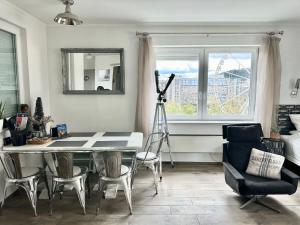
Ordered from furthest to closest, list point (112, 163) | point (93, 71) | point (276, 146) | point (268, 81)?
point (93, 71), point (268, 81), point (276, 146), point (112, 163)

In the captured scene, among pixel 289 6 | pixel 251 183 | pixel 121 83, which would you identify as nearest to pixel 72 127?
pixel 121 83

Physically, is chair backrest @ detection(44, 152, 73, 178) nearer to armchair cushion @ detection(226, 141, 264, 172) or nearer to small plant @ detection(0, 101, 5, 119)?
small plant @ detection(0, 101, 5, 119)

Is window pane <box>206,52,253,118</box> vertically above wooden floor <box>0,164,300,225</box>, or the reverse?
window pane <box>206,52,253,118</box>

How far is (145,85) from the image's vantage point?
3656mm

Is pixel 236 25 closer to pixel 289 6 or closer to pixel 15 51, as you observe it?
pixel 289 6

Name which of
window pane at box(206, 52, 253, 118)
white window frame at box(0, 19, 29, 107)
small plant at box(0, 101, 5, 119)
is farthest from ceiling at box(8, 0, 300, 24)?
small plant at box(0, 101, 5, 119)

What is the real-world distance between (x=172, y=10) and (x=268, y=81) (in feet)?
6.13

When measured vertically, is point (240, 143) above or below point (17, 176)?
above

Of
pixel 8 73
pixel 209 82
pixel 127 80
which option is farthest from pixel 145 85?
pixel 8 73

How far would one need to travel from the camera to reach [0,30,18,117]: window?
2.79 m

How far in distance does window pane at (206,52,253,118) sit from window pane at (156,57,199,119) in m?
0.25

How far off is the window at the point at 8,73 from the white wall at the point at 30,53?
0.11 meters

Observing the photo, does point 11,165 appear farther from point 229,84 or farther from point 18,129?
point 229,84

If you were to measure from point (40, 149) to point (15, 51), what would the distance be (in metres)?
1.45
